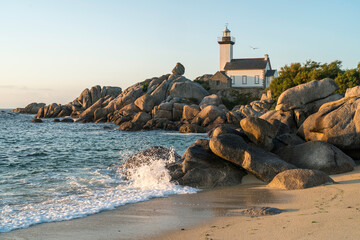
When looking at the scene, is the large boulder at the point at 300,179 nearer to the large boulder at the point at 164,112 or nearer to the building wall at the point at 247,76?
the large boulder at the point at 164,112

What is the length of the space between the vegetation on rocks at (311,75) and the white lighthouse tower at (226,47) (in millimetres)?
30065

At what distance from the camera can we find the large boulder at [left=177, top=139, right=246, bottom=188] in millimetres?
11422

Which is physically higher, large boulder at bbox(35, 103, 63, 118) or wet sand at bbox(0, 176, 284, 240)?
large boulder at bbox(35, 103, 63, 118)

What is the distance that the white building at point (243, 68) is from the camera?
6556cm

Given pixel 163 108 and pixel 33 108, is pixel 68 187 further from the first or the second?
pixel 33 108

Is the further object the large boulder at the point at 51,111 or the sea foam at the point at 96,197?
the large boulder at the point at 51,111

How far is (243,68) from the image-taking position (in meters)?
67.1

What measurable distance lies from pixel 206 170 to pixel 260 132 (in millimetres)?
2873

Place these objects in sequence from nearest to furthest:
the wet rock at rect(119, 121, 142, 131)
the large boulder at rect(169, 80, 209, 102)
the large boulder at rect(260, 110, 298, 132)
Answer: the large boulder at rect(260, 110, 298, 132) < the wet rock at rect(119, 121, 142, 131) < the large boulder at rect(169, 80, 209, 102)

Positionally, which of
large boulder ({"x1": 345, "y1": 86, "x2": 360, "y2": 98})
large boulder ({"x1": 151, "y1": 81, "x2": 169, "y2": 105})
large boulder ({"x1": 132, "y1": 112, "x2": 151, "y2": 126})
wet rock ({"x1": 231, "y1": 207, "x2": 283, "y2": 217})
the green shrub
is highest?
the green shrub

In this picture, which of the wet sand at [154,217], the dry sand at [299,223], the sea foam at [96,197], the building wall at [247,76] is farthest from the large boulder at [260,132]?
the building wall at [247,76]

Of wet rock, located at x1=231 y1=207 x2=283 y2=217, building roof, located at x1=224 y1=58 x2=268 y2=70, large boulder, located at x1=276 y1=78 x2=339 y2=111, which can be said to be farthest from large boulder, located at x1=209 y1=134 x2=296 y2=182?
building roof, located at x1=224 y1=58 x2=268 y2=70

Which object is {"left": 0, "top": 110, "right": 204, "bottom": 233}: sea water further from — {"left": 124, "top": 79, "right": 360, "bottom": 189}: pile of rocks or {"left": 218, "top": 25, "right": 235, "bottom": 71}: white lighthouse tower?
{"left": 218, "top": 25, "right": 235, "bottom": 71}: white lighthouse tower

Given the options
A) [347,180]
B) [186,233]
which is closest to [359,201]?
[347,180]
